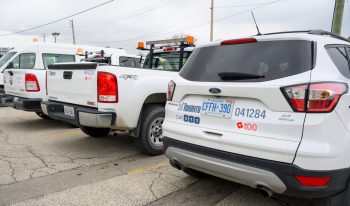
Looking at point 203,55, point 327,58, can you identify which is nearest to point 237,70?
A: point 203,55

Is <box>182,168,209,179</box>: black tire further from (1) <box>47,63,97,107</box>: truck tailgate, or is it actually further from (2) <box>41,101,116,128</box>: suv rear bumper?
(1) <box>47,63,97,107</box>: truck tailgate

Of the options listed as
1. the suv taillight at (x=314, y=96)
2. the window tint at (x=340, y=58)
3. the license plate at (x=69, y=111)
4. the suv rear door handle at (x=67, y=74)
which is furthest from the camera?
the suv rear door handle at (x=67, y=74)

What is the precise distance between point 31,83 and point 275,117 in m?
6.21

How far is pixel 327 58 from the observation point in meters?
2.48

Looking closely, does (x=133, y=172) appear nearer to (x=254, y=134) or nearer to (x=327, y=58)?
(x=254, y=134)

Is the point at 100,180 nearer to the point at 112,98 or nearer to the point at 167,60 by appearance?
the point at 112,98

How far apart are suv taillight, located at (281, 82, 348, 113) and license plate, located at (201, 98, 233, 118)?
53cm

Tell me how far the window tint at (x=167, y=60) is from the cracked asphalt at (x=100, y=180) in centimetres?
168

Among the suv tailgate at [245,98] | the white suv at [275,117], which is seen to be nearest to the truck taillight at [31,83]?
the suv tailgate at [245,98]

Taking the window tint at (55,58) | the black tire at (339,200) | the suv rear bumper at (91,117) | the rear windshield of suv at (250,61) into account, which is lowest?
the black tire at (339,200)

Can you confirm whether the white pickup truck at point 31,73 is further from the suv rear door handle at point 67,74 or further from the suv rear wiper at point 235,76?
the suv rear wiper at point 235,76

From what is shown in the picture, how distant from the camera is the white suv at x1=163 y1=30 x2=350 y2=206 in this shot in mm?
2260

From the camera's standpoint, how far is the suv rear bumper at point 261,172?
2287mm

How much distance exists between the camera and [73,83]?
469cm
